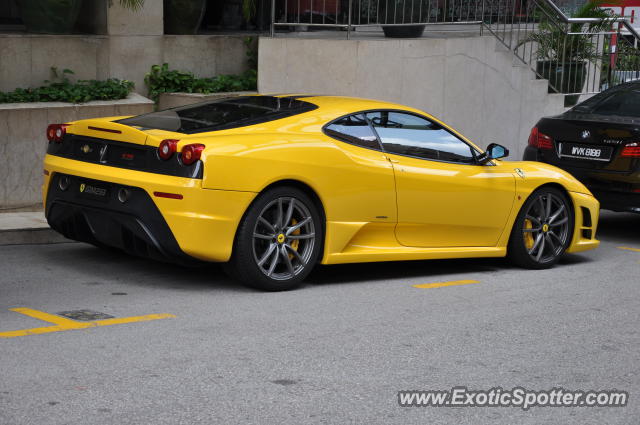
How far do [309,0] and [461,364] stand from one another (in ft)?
28.2

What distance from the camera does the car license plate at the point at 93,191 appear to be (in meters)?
7.18

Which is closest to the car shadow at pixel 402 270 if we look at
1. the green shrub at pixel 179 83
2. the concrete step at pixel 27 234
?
the concrete step at pixel 27 234

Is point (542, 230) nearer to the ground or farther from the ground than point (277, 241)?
nearer to the ground

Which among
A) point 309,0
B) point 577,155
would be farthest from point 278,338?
point 309,0

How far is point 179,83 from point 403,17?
338cm

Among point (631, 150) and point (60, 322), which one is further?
point (631, 150)

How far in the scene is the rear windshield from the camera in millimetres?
7391

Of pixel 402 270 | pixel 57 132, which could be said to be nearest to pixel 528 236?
pixel 402 270

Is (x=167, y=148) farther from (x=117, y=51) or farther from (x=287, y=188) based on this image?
(x=117, y=51)

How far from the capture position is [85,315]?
251 inches

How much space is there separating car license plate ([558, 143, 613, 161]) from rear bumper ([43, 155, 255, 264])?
15.9 feet

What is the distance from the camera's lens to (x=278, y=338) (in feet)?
19.9

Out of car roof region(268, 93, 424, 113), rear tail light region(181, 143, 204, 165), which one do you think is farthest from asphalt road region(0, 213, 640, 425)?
car roof region(268, 93, 424, 113)

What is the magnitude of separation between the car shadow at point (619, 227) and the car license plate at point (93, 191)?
5.92 metres
